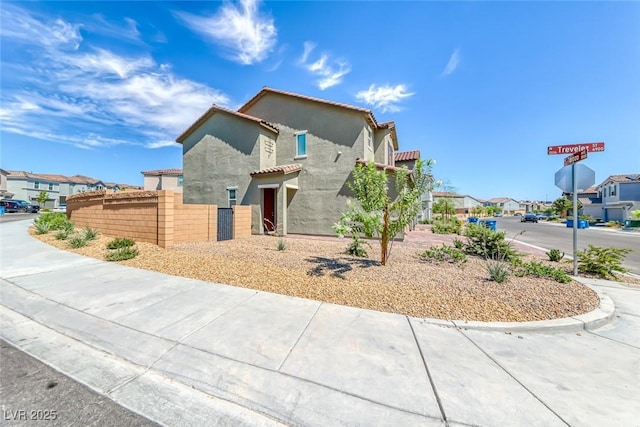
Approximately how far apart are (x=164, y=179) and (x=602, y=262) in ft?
130

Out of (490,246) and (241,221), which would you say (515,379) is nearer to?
(490,246)

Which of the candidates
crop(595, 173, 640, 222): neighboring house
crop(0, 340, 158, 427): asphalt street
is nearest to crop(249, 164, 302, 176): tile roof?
crop(0, 340, 158, 427): asphalt street

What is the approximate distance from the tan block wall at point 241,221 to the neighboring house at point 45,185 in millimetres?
46213

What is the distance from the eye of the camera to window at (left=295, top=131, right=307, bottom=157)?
14.9 metres

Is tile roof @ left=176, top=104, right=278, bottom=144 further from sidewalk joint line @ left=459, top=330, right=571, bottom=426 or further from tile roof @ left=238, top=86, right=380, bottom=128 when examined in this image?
sidewalk joint line @ left=459, top=330, right=571, bottom=426

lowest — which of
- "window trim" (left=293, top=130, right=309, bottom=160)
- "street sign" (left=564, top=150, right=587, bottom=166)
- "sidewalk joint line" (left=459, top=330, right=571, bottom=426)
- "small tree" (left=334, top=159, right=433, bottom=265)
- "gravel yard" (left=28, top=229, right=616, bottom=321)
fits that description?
"sidewalk joint line" (left=459, top=330, right=571, bottom=426)

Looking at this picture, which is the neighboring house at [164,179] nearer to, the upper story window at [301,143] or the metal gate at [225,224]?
the upper story window at [301,143]

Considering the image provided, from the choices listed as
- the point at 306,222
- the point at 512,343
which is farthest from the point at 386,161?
the point at 512,343

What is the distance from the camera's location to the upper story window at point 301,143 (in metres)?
14.9

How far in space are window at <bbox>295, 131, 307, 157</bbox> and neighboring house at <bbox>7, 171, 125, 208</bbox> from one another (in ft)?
154

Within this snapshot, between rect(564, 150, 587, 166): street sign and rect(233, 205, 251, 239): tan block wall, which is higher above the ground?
rect(564, 150, 587, 166): street sign

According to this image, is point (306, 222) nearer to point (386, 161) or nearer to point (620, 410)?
point (386, 161)

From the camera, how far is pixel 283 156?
1562 cm

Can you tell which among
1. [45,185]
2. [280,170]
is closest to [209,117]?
[280,170]
